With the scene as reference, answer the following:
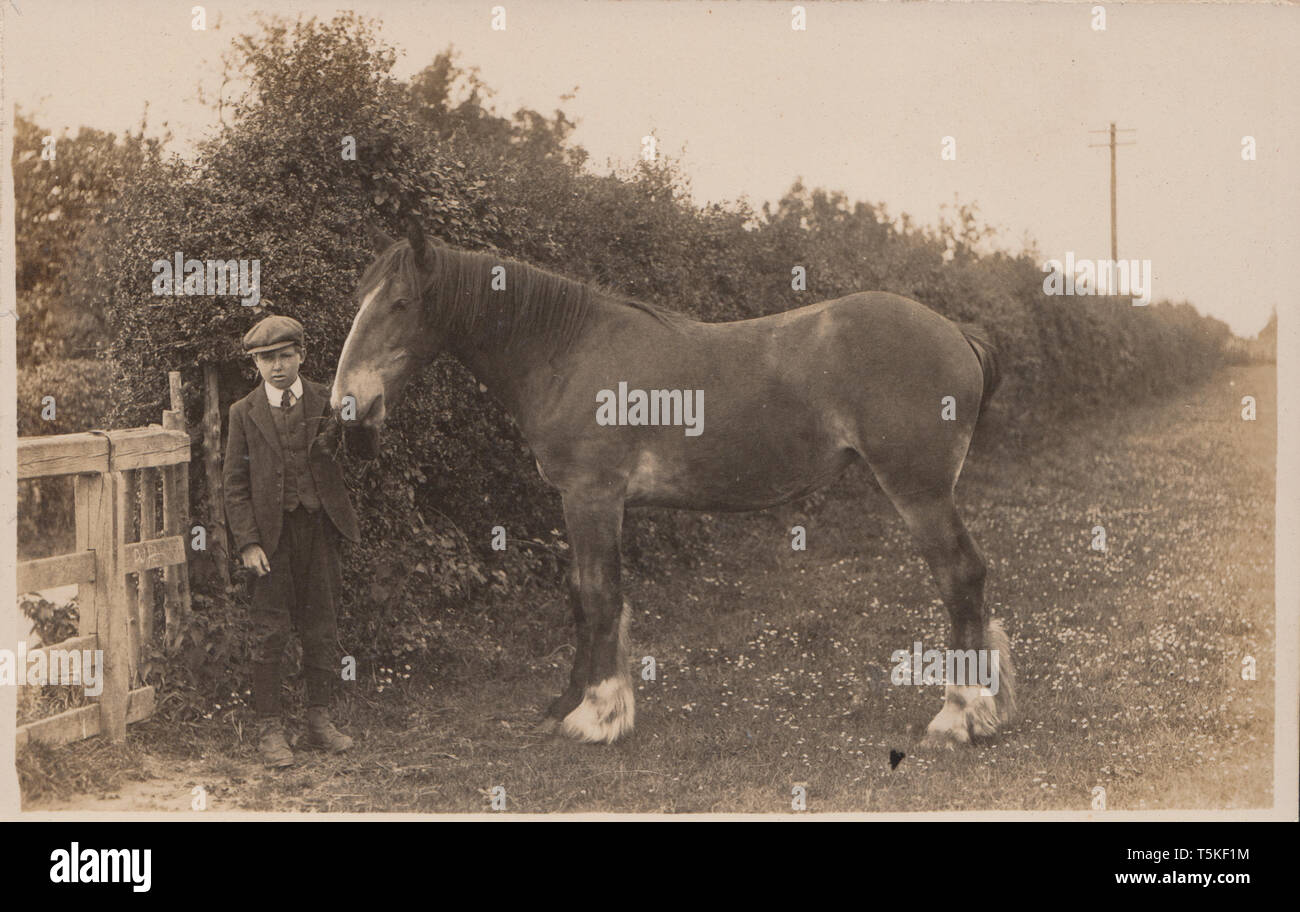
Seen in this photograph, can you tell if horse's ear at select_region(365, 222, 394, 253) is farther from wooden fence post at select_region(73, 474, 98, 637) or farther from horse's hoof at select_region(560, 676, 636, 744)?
horse's hoof at select_region(560, 676, 636, 744)

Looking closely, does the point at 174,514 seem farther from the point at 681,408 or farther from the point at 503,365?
the point at 681,408

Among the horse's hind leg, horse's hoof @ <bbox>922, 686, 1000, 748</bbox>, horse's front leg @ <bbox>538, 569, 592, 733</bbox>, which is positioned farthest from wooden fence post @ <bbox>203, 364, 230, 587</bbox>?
horse's hoof @ <bbox>922, 686, 1000, 748</bbox>

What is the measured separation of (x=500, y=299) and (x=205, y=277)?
1.80 m

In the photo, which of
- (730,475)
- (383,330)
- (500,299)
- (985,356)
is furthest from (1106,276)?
(383,330)

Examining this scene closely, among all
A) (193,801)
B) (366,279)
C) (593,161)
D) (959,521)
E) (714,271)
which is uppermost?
(593,161)

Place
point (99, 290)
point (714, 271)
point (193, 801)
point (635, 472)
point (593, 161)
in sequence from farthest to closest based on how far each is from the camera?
1. point (714, 271)
2. point (593, 161)
3. point (99, 290)
4. point (635, 472)
5. point (193, 801)

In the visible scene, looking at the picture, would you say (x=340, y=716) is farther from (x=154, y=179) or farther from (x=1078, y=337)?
(x=1078, y=337)

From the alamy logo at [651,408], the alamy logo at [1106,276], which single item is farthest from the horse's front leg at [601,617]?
the alamy logo at [1106,276]

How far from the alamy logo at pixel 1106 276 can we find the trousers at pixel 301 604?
15.6 feet

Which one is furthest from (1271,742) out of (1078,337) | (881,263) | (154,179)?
(154,179)

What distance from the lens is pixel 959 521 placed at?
522 cm

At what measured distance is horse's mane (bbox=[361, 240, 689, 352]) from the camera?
16.7 feet

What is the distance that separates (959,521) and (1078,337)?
2787mm

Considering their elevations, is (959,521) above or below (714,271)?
below
